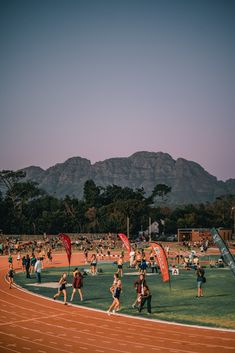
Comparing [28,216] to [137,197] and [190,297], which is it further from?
[190,297]

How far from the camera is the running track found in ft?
46.3

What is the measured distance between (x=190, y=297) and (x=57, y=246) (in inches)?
1955

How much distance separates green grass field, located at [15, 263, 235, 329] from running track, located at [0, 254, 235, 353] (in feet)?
4.49

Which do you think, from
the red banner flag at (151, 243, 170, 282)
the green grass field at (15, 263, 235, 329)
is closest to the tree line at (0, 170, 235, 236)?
the green grass field at (15, 263, 235, 329)

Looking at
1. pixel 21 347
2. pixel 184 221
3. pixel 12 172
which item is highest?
pixel 12 172

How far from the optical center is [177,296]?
2411cm

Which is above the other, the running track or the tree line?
the tree line

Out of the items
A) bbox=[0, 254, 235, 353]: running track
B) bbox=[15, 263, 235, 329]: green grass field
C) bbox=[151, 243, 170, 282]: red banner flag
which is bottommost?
bbox=[0, 254, 235, 353]: running track

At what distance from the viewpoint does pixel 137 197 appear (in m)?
134

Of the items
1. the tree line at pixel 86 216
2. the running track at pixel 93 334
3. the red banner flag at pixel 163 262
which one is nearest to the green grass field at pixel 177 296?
the red banner flag at pixel 163 262

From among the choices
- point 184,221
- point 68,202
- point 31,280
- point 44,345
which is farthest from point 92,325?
point 68,202

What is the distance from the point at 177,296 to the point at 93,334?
9.04 meters

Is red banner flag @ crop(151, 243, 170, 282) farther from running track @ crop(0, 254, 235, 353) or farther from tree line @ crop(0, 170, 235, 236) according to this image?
tree line @ crop(0, 170, 235, 236)

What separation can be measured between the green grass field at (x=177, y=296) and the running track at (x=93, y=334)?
4.49 ft
